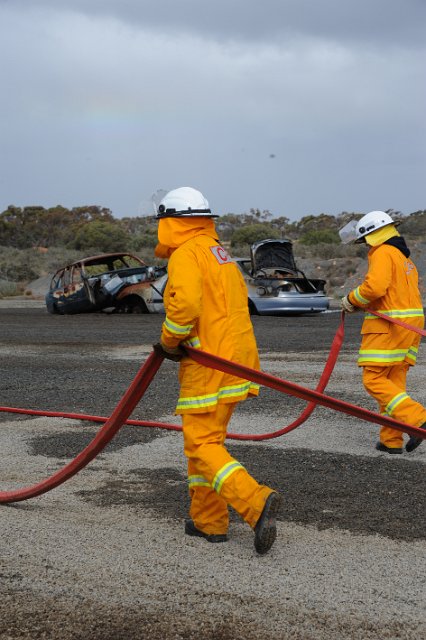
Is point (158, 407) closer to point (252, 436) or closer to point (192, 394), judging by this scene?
point (252, 436)

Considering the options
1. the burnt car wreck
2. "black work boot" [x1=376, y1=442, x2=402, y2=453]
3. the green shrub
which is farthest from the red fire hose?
the green shrub

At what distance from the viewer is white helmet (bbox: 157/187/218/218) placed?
4.70 meters

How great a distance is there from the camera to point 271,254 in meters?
22.4

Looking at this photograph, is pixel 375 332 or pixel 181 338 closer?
pixel 181 338

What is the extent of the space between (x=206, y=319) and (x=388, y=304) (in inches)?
105

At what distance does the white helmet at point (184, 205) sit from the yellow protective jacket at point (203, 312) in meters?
0.04

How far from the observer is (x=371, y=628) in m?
3.49

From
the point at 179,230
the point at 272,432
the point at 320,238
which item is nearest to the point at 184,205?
the point at 179,230

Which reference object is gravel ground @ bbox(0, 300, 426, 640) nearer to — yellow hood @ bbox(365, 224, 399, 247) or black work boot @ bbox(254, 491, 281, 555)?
black work boot @ bbox(254, 491, 281, 555)

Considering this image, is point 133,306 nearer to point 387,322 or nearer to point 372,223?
point 372,223

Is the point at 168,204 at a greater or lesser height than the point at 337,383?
greater

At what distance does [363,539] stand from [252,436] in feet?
7.81

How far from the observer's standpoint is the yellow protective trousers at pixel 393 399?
650 cm

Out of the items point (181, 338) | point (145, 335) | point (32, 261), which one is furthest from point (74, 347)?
point (32, 261)
